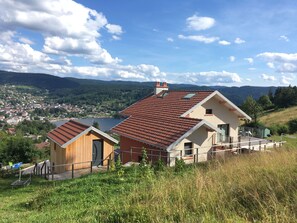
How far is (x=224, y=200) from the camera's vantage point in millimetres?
5160

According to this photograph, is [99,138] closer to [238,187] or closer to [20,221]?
[20,221]

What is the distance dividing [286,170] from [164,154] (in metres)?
13.6

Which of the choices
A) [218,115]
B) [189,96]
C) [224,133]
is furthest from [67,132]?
[224,133]

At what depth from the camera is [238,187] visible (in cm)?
561

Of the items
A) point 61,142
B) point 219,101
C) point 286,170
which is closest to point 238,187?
point 286,170

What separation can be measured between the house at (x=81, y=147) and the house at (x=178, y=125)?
1.85 meters

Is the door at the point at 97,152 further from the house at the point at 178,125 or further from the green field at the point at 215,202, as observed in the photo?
the green field at the point at 215,202

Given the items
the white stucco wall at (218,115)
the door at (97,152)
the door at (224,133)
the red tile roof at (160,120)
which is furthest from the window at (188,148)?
the door at (97,152)

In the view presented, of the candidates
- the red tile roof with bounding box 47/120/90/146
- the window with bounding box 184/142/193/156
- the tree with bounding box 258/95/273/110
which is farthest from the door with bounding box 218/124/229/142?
the tree with bounding box 258/95/273/110

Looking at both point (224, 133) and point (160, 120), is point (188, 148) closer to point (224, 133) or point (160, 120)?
point (160, 120)

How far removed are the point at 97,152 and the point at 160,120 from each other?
5457 mm

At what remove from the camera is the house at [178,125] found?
19.7 meters

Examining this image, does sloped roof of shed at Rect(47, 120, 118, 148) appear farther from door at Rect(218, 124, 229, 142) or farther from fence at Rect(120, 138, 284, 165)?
door at Rect(218, 124, 229, 142)

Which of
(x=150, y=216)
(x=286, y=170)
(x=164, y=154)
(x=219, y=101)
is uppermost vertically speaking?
(x=219, y=101)
